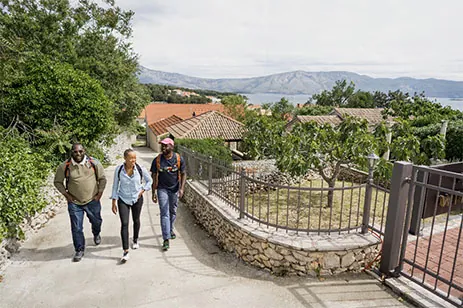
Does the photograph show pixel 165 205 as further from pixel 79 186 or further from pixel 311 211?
pixel 311 211

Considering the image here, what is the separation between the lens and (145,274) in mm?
4168

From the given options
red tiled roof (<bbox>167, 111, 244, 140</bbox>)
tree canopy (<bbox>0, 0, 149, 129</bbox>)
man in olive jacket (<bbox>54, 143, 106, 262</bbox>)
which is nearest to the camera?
man in olive jacket (<bbox>54, 143, 106, 262</bbox>)

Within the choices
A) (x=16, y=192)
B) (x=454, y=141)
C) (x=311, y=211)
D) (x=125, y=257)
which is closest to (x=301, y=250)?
(x=125, y=257)

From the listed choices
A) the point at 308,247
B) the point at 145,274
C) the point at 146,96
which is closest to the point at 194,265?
the point at 145,274

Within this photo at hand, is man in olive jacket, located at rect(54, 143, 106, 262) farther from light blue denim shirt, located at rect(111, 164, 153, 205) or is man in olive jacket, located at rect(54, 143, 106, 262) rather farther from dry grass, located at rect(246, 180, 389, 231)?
dry grass, located at rect(246, 180, 389, 231)

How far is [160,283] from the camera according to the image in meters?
3.97

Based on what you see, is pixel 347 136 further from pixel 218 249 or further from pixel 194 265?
pixel 194 265

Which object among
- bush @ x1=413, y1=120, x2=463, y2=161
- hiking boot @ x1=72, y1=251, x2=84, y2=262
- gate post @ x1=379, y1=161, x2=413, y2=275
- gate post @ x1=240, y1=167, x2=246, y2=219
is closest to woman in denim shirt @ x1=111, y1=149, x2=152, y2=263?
hiking boot @ x1=72, y1=251, x2=84, y2=262

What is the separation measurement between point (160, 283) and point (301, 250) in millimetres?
2041

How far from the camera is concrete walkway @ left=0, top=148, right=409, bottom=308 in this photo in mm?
3570

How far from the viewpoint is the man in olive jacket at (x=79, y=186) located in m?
4.35

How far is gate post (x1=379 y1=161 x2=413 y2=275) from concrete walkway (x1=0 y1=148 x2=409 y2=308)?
39 cm

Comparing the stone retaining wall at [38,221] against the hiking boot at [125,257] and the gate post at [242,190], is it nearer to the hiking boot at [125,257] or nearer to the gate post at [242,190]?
the hiking boot at [125,257]

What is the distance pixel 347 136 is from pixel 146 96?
17241mm
